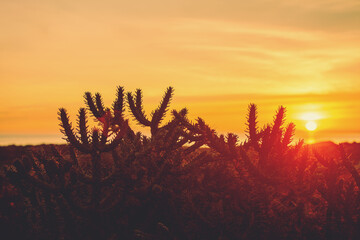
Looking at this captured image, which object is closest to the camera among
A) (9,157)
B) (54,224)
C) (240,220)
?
(240,220)

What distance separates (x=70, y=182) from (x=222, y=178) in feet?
5.49

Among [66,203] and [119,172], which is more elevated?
[119,172]

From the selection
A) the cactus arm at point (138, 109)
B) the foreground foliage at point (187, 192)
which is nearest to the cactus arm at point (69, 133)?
the foreground foliage at point (187, 192)

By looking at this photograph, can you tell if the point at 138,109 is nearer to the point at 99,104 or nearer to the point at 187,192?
the point at 99,104

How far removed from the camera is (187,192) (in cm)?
383

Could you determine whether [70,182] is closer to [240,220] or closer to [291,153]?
[240,220]

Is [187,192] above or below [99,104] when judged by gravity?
below

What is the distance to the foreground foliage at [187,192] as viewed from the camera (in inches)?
144

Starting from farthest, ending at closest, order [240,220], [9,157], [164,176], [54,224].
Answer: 1. [9,157]
2. [164,176]
3. [54,224]
4. [240,220]

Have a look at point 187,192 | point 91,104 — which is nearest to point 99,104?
point 91,104

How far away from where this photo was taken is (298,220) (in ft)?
12.1

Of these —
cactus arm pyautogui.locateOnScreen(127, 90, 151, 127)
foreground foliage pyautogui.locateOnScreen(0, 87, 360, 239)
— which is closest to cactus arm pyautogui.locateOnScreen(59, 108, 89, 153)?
foreground foliage pyautogui.locateOnScreen(0, 87, 360, 239)

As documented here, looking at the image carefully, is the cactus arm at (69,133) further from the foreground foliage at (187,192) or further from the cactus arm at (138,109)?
the cactus arm at (138,109)

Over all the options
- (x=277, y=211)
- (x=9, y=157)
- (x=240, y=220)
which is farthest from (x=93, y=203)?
(x=9, y=157)
